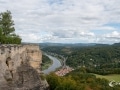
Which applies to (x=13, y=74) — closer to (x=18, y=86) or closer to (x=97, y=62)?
(x=18, y=86)

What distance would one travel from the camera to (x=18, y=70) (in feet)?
77.7

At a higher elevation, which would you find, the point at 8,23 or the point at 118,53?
the point at 8,23

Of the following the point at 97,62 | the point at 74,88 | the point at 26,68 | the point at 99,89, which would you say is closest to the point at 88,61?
the point at 97,62

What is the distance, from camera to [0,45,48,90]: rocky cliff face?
21344 mm

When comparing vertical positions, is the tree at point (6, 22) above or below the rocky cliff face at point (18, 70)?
above

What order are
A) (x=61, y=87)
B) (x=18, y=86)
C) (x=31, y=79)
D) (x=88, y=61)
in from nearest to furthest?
(x=18, y=86) → (x=31, y=79) → (x=61, y=87) → (x=88, y=61)

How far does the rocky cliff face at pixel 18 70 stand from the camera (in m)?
21.3

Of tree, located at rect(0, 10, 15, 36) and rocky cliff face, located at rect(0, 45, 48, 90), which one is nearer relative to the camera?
rocky cliff face, located at rect(0, 45, 48, 90)

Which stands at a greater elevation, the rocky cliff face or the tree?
the tree

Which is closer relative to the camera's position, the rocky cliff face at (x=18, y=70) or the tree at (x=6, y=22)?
the rocky cliff face at (x=18, y=70)

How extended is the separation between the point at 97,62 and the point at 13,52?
143837 mm

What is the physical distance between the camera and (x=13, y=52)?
23047 millimetres

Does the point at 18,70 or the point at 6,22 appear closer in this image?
the point at 18,70

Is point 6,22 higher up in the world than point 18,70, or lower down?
higher up
